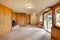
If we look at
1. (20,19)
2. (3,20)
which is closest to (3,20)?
(3,20)

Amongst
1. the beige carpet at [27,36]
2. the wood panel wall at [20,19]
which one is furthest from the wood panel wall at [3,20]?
the wood panel wall at [20,19]

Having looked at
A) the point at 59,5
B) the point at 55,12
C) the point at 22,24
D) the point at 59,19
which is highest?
the point at 59,5

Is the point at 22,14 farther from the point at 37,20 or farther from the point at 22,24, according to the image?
the point at 37,20

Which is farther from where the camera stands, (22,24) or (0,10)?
(22,24)

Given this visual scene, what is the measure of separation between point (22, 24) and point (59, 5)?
9778mm

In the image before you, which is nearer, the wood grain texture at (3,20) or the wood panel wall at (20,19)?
the wood grain texture at (3,20)

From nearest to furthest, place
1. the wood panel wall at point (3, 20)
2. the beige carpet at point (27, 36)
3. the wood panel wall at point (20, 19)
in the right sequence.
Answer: the beige carpet at point (27, 36), the wood panel wall at point (3, 20), the wood panel wall at point (20, 19)

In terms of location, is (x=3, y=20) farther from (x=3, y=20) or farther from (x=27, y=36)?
(x=27, y=36)

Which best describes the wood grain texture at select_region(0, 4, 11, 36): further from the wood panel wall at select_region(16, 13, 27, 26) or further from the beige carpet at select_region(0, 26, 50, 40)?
the wood panel wall at select_region(16, 13, 27, 26)

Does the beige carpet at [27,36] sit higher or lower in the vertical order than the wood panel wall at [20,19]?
lower

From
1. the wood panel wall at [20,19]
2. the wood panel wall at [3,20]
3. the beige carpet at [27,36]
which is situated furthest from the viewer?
the wood panel wall at [20,19]

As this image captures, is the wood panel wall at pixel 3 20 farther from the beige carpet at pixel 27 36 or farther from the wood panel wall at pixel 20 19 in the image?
the wood panel wall at pixel 20 19

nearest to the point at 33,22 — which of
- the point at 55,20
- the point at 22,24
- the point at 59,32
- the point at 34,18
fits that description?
the point at 34,18

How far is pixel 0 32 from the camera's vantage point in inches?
244
